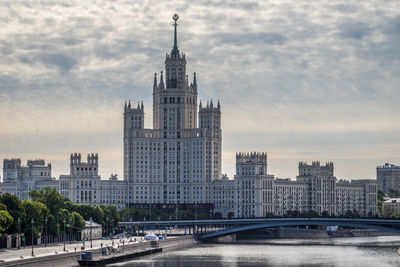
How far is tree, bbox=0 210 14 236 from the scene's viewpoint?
169938mm

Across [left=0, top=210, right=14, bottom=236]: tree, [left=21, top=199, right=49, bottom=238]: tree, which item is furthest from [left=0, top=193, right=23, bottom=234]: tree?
[left=0, top=210, right=14, bottom=236]: tree

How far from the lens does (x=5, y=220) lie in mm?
170375

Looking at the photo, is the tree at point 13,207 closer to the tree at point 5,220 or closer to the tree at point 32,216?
the tree at point 32,216

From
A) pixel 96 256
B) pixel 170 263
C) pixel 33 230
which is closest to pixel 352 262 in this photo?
pixel 170 263

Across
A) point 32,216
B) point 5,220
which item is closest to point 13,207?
point 32,216

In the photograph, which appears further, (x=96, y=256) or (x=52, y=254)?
(x=96, y=256)

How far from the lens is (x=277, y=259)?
194 m

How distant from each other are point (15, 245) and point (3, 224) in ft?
40.6

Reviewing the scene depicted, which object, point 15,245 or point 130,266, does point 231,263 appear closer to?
point 130,266

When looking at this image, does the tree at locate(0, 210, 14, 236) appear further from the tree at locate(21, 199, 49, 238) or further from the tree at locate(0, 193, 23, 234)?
the tree at locate(21, 199, 49, 238)

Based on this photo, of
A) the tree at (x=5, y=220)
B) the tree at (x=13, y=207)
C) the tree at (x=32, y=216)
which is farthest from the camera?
the tree at (x=32, y=216)

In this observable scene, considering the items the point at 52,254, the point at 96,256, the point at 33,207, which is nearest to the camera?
the point at 52,254

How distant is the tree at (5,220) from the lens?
170 m

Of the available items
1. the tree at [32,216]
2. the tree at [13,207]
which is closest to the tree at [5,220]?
the tree at [13,207]
